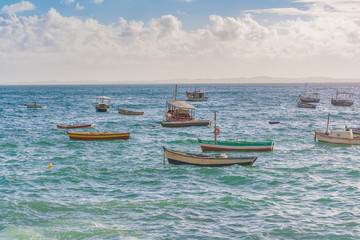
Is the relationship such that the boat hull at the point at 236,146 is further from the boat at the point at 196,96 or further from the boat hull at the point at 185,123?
the boat at the point at 196,96

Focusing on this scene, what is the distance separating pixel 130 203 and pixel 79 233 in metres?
4.92

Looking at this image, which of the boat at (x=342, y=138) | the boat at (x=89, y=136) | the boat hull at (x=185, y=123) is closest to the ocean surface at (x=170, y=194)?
the boat at (x=342, y=138)

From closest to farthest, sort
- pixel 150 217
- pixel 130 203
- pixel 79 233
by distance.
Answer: pixel 79 233, pixel 150 217, pixel 130 203

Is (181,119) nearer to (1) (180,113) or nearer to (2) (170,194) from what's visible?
(1) (180,113)

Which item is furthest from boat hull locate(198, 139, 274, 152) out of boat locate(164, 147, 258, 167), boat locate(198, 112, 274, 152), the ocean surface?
boat locate(164, 147, 258, 167)

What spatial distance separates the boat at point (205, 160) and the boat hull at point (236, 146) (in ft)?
23.8

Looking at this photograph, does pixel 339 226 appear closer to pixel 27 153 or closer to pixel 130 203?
pixel 130 203

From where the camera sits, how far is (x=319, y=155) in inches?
1534

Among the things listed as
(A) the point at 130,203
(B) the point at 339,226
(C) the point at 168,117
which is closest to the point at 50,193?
(A) the point at 130,203

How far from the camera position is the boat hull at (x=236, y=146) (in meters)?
40.3

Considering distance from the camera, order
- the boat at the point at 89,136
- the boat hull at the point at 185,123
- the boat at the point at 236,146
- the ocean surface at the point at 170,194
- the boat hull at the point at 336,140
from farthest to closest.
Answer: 1. the boat hull at the point at 185,123
2. the boat at the point at 89,136
3. the boat hull at the point at 336,140
4. the boat at the point at 236,146
5. the ocean surface at the point at 170,194

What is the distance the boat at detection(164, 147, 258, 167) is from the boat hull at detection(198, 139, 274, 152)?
7241 mm

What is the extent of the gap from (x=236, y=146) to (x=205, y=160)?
925 cm

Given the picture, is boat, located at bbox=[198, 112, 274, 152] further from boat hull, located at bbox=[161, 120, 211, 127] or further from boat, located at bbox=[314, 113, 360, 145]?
boat hull, located at bbox=[161, 120, 211, 127]
